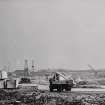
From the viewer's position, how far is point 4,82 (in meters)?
32.6

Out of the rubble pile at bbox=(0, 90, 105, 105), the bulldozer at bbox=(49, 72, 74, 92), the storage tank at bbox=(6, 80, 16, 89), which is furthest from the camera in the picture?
the storage tank at bbox=(6, 80, 16, 89)

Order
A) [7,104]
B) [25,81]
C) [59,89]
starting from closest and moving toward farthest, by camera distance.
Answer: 1. [7,104]
2. [59,89]
3. [25,81]

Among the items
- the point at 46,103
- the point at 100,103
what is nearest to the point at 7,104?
the point at 46,103

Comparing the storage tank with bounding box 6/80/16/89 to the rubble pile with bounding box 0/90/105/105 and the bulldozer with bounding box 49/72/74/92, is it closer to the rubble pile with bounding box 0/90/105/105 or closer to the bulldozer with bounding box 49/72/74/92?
the bulldozer with bounding box 49/72/74/92

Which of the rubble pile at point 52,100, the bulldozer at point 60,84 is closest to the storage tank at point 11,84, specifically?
the bulldozer at point 60,84

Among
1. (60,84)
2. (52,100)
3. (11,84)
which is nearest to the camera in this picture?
(52,100)

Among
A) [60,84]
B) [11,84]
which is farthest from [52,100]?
[11,84]

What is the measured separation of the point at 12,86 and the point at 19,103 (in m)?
14.7

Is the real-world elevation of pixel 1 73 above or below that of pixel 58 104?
above

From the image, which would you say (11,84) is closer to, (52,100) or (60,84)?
(60,84)

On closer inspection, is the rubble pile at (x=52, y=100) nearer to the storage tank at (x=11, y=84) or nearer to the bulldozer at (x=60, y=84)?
the bulldozer at (x=60, y=84)

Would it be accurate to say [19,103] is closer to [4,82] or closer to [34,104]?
[34,104]

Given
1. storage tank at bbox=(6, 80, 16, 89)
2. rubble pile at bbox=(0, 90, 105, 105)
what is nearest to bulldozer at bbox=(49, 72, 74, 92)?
storage tank at bbox=(6, 80, 16, 89)

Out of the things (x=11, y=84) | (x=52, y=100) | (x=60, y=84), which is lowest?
(x=52, y=100)
